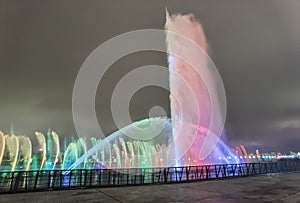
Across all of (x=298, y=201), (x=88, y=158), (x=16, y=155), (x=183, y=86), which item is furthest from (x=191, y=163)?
(x=16, y=155)

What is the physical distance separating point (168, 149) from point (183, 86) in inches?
394

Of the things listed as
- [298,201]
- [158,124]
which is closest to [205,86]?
[158,124]

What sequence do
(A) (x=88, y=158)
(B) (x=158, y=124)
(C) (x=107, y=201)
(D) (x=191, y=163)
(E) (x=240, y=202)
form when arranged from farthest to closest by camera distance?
(A) (x=88, y=158), (B) (x=158, y=124), (D) (x=191, y=163), (C) (x=107, y=201), (E) (x=240, y=202)

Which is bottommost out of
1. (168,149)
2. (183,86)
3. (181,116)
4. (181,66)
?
(168,149)

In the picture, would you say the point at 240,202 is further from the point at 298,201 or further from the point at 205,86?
the point at 205,86

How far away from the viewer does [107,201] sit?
26.0 feet

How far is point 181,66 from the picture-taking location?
1235 inches

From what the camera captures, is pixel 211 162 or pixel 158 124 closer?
pixel 211 162

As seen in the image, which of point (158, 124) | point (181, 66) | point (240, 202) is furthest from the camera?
point (158, 124)

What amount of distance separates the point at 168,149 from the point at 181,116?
6.66m

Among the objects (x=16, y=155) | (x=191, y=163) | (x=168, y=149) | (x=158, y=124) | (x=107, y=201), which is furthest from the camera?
(x=16, y=155)

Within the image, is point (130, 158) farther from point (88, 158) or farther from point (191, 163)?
point (191, 163)

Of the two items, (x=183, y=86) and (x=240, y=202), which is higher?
(x=183, y=86)

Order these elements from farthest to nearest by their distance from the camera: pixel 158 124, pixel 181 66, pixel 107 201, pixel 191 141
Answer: pixel 158 124 → pixel 181 66 → pixel 191 141 → pixel 107 201
